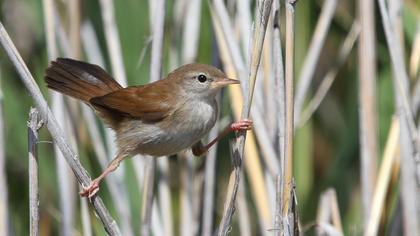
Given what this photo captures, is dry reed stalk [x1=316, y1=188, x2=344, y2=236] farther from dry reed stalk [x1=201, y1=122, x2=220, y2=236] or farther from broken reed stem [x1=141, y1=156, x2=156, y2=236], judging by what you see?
broken reed stem [x1=141, y1=156, x2=156, y2=236]

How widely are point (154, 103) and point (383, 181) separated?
0.84m

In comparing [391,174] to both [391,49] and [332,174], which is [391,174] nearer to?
[332,174]

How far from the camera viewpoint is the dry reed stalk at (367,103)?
2.64 meters

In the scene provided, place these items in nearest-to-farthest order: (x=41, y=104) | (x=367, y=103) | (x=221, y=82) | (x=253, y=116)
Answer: (x=41, y=104)
(x=221, y=82)
(x=253, y=116)
(x=367, y=103)

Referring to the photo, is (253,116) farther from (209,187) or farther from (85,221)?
(85,221)

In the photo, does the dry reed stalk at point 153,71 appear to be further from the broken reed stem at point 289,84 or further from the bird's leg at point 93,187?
the broken reed stem at point 289,84

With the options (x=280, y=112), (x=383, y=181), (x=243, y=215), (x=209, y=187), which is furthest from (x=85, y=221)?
(x=383, y=181)

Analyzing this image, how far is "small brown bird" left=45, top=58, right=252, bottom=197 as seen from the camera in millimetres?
2410

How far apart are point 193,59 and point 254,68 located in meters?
1.04

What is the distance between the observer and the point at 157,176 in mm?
2895

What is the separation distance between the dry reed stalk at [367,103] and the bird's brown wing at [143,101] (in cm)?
66

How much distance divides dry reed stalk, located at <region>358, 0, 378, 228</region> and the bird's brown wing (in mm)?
662

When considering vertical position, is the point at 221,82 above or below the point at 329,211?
above

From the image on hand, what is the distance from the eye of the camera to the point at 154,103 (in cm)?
248
